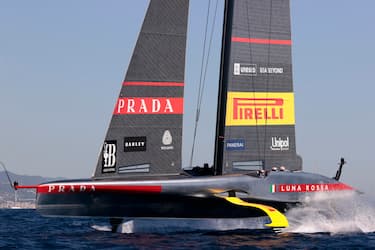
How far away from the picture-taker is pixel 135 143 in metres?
16.8

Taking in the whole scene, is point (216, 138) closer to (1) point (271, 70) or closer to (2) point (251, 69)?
(2) point (251, 69)

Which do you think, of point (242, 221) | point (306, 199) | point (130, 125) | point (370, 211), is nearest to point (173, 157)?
point (130, 125)

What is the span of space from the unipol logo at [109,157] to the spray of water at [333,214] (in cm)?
483

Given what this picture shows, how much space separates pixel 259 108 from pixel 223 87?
3.95ft

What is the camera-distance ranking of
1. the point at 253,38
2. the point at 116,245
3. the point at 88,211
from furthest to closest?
the point at 253,38
the point at 88,211
the point at 116,245

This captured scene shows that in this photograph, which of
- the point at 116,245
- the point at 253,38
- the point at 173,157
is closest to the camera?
the point at 116,245

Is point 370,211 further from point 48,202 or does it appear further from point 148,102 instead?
point 48,202

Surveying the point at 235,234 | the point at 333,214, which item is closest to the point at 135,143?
the point at 235,234

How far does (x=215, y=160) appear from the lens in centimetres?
1828

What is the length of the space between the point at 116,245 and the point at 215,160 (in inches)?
205

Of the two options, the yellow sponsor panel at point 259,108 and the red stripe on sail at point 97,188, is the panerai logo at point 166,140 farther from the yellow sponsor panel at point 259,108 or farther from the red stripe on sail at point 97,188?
the yellow sponsor panel at point 259,108

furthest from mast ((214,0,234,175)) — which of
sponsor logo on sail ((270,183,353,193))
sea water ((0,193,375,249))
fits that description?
sea water ((0,193,375,249))

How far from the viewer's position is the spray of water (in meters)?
17.5

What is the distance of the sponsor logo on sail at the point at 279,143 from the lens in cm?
1873
